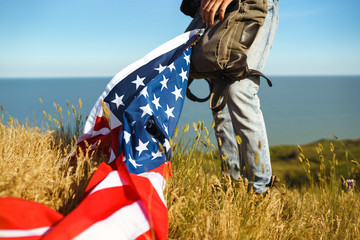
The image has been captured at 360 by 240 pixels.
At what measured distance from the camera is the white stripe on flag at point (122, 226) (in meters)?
1.39

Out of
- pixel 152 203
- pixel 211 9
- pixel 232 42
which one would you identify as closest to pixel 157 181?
pixel 152 203

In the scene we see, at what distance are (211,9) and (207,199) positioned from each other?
57.4 inches

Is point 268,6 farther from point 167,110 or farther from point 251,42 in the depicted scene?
point 167,110

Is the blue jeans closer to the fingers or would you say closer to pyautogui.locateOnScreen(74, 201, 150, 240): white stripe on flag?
the fingers

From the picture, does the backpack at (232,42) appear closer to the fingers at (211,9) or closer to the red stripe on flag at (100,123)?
the fingers at (211,9)

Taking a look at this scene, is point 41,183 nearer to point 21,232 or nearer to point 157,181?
point 21,232

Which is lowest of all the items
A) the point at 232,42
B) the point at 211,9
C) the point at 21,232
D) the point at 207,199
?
the point at 207,199

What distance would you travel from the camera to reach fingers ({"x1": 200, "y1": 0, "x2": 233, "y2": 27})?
A: 84.4 inches

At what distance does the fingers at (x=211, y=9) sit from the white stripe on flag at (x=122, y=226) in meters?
1.52

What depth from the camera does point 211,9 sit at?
2191mm

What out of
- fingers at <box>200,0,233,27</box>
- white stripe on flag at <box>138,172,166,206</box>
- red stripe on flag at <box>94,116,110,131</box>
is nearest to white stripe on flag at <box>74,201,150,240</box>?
white stripe on flag at <box>138,172,166,206</box>

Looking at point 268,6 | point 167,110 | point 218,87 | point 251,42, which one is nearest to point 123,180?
point 167,110

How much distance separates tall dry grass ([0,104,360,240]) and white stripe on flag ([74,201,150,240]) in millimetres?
197

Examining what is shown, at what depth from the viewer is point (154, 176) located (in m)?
1.82
